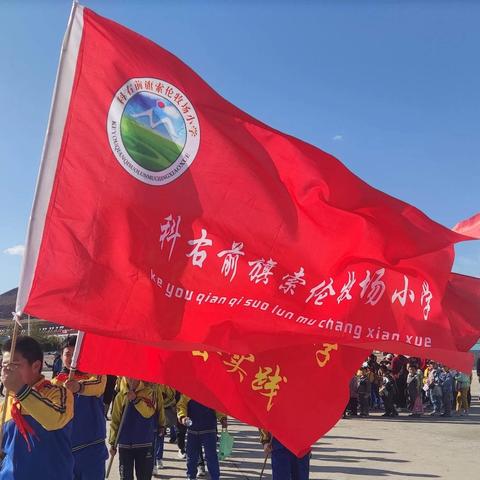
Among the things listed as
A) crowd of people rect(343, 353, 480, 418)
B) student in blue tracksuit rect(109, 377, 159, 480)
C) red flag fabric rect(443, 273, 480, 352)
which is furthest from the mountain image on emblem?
crowd of people rect(343, 353, 480, 418)

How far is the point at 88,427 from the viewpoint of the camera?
515 cm

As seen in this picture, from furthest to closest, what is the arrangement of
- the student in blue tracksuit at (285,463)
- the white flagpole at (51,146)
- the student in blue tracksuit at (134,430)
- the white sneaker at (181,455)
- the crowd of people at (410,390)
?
the crowd of people at (410,390) → the white sneaker at (181,455) → the student in blue tracksuit at (134,430) → the student in blue tracksuit at (285,463) → the white flagpole at (51,146)

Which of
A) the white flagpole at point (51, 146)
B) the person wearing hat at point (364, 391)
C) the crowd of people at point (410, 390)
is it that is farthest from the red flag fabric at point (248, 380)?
the person wearing hat at point (364, 391)

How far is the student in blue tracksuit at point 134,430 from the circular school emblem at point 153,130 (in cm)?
339

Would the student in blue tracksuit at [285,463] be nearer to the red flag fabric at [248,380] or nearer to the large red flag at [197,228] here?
the red flag fabric at [248,380]

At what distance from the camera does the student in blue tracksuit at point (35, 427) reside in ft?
11.3

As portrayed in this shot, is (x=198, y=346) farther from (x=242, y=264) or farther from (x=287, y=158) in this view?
(x=287, y=158)

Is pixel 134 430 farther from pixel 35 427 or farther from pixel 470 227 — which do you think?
pixel 470 227

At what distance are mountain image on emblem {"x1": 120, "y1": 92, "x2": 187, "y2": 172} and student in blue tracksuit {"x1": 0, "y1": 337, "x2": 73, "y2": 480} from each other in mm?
1332

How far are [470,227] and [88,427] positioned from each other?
383cm

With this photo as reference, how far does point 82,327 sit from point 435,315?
259 cm

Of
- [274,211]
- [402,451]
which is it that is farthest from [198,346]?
[402,451]

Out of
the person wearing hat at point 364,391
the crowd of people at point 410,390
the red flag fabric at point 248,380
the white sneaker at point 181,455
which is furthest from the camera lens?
the crowd of people at point 410,390

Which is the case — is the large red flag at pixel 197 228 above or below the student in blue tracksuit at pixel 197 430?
above
